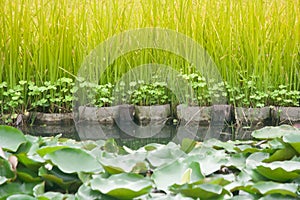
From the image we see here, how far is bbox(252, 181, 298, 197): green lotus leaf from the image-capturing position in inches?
29.9

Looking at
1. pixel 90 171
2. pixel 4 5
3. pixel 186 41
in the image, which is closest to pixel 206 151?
pixel 90 171

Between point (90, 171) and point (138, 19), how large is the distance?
309cm

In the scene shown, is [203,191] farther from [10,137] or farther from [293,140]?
[10,137]

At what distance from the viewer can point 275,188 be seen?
0.77 m

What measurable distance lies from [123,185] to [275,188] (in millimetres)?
228

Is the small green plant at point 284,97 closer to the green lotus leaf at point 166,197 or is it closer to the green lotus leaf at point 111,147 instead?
the green lotus leaf at point 111,147

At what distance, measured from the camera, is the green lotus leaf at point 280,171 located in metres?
0.82

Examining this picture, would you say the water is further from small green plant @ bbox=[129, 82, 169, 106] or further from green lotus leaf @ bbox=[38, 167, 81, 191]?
green lotus leaf @ bbox=[38, 167, 81, 191]

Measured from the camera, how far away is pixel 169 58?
3.82m

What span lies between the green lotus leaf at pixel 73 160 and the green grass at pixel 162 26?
2.83 m

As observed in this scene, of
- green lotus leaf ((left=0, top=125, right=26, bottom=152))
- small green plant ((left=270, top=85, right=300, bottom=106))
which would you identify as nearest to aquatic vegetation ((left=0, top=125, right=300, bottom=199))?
green lotus leaf ((left=0, top=125, right=26, bottom=152))

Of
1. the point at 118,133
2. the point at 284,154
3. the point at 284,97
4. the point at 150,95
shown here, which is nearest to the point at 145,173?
the point at 284,154

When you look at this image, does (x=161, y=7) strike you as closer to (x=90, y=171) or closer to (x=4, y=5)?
(x=4, y=5)

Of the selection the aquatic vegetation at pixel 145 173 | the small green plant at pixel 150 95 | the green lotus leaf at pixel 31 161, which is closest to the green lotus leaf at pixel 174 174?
the aquatic vegetation at pixel 145 173
